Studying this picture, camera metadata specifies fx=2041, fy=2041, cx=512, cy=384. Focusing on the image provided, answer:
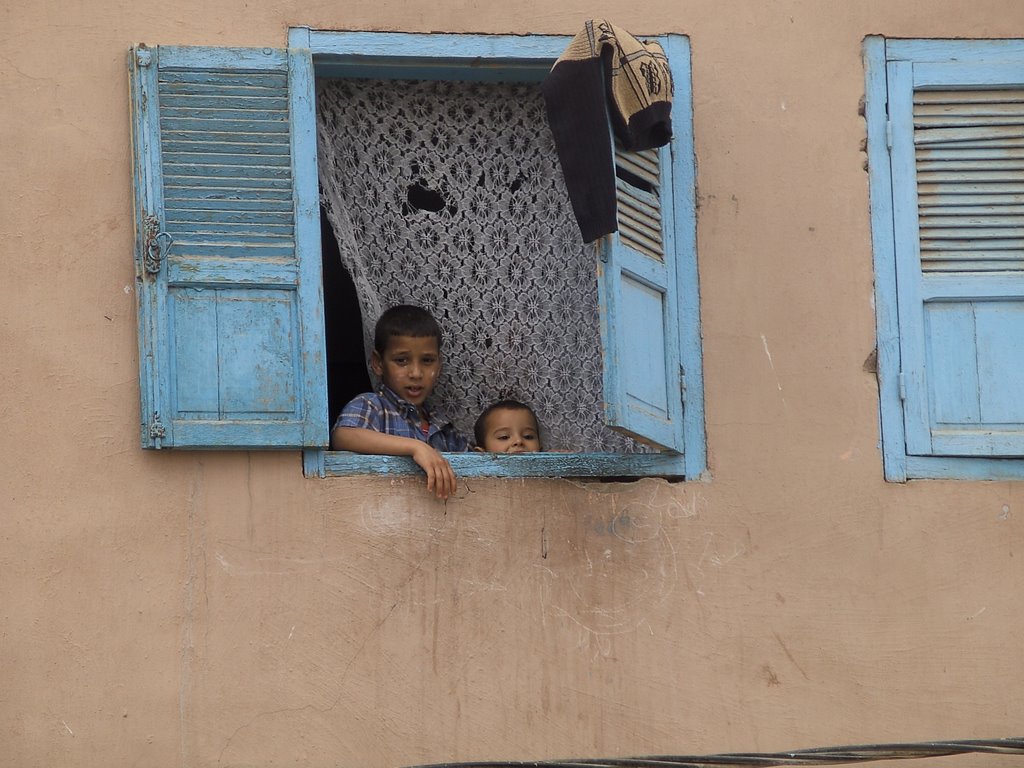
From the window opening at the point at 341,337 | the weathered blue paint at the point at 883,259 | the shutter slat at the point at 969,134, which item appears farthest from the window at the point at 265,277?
the window opening at the point at 341,337

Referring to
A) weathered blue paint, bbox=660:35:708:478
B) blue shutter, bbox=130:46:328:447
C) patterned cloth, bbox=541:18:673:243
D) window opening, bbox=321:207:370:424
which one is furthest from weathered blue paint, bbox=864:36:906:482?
window opening, bbox=321:207:370:424

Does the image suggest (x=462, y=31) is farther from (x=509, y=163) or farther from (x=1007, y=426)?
(x=1007, y=426)

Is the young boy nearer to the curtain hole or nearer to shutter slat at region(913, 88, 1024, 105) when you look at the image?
the curtain hole

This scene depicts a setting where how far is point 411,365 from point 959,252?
1768 mm

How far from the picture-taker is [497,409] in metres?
6.61

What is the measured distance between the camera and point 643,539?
6184 mm

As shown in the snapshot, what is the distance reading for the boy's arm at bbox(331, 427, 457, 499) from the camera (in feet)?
19.8

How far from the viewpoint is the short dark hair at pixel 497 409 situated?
6594 millimetres

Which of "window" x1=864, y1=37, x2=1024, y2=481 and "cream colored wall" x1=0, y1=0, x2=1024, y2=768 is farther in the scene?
"window" x1=864, y1=37, x2=1024, y2=481

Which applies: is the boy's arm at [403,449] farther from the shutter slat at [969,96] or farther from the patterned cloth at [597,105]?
the shutter slat at [969,96]

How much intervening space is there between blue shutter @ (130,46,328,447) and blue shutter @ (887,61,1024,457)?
185 centimetres

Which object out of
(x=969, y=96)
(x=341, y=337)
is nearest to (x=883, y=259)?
(x=969, y=96)

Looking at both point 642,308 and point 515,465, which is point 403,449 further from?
point 642,308

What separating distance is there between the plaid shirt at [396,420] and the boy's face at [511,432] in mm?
131
